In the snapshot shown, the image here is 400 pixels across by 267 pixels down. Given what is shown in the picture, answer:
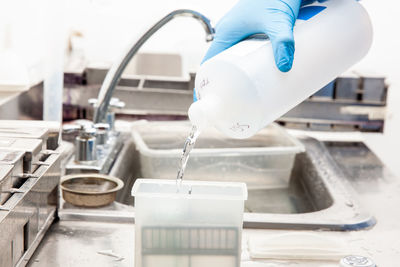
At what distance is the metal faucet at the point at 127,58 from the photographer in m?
1.85

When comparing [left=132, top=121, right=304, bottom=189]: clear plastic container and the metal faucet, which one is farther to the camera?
[left=132, top=121, right=304, bottom=189]: clear plastic container

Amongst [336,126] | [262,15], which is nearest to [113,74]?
[262,15]

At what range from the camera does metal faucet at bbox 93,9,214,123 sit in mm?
1848

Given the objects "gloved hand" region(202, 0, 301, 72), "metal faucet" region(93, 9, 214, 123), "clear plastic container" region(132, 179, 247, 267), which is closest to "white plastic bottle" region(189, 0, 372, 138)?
"gloved hand" region(202, 0, 301, 72)

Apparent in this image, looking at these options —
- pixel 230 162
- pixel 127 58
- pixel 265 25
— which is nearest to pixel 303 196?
pixel 230 162

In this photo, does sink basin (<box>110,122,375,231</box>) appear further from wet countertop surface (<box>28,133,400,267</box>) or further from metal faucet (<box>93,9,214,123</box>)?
metal faucet (<box>93,9,214,123</box>)

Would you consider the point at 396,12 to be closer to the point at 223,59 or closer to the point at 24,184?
the point at 223,59

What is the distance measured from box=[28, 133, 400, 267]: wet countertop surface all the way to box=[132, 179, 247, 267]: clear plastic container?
18 centimetres

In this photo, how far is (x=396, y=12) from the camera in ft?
10.5

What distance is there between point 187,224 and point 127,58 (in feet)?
3.02

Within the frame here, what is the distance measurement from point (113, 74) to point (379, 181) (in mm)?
931

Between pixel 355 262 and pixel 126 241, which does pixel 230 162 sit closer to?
pixel 126 241

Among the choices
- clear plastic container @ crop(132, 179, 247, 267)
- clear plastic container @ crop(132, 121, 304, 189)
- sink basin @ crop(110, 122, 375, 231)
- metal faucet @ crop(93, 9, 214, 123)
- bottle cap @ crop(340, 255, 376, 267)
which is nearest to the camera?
clear plastic container @ crop(132, 179, 247, 267)

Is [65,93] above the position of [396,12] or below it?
below
